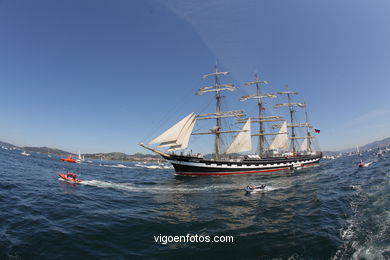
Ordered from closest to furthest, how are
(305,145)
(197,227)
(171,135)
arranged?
(197,227)
(171,135)
(305,145)

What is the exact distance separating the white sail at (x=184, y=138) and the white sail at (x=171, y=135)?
2.88 feet

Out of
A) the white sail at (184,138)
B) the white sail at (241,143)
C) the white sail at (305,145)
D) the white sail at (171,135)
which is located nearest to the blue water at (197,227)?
the white sail at (171,135)

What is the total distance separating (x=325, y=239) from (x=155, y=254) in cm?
726

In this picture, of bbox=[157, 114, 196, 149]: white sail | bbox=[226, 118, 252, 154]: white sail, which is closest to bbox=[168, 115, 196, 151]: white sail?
bbox=[157, 114, 196, 149]: white sail

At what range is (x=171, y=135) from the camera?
122 ft

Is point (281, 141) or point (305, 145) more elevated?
point (281, 141)

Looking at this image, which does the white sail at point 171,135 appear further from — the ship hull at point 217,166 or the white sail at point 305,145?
the white sail at point 305,145

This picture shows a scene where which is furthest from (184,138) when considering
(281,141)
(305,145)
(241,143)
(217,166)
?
(305,145)

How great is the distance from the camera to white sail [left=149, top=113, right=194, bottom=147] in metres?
36.2

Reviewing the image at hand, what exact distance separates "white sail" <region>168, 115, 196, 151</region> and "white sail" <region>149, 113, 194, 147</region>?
0.88 meters

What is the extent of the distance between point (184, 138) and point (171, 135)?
127 inches

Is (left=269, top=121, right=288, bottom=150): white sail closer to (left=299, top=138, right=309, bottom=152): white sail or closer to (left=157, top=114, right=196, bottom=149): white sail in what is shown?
(left=299, top=138, right=309, bottom=152): white sail

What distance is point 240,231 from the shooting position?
29.1 ft

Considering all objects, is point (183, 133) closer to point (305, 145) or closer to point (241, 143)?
point (241, 143)
